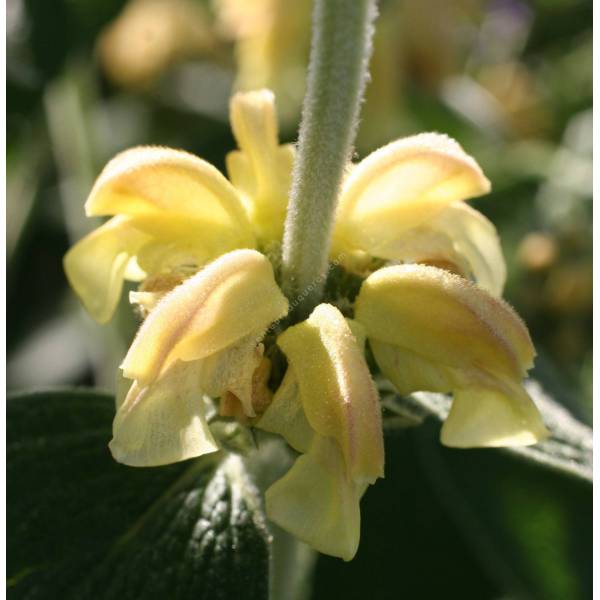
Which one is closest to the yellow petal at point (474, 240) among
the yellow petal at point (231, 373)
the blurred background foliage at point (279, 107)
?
the yellow petal at point (231, 373)

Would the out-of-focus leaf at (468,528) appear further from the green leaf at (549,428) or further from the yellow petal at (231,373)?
the yellow petal at (231,373)

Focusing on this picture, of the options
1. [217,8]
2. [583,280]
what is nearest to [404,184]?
[583,280]


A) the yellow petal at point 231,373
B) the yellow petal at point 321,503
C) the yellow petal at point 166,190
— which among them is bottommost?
the yellow petal at point 321,503

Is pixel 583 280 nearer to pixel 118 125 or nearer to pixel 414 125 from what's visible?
pixel 414 125

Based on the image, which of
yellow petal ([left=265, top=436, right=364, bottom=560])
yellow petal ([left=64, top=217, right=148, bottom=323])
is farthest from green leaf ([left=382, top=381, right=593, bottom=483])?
yellow petal ([left=64, top=217, right=148, bottom=323])

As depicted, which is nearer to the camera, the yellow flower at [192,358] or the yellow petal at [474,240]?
the yellow flower at [192,358]

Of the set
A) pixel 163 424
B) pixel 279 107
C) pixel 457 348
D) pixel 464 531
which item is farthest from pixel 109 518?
pixel 279 107

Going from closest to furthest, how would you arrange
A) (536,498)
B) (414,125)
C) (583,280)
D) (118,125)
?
(536,498), (583,280), (414,125), (118,125)
